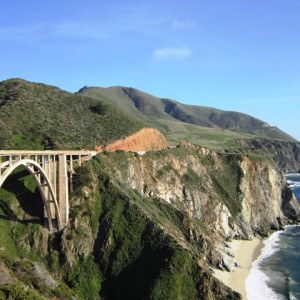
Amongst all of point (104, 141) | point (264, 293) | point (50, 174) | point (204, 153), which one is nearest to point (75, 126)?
point (104, 141)

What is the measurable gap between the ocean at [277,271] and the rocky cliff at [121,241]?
18.5 feet

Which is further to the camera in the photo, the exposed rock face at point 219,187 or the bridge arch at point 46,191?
the exposed rock face at point 219,187

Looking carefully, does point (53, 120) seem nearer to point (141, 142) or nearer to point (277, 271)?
point (141, 142)

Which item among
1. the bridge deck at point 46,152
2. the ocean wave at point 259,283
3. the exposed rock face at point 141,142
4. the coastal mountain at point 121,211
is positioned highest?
the exposed rock face at point 141,142

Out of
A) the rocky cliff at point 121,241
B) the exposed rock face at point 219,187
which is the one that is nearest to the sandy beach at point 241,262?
the rocky cliff at point 121,241

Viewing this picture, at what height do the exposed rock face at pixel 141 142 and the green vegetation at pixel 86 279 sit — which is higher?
the exposed rock face at pixel 141 142

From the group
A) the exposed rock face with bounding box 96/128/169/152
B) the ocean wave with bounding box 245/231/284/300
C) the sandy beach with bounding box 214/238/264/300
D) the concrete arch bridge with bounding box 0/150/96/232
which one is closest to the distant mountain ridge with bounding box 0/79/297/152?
the exposed rock face with bounding box 96/128/169/152

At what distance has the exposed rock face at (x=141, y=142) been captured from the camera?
75594 mm

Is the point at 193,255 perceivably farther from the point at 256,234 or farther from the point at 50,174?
the point at 256,234

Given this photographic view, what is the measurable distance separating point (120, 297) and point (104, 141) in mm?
31205

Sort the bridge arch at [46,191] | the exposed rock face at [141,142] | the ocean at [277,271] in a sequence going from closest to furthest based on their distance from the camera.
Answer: the bridge arch at [46,191]
the ocean at [277,271]
the exposed rock face at [141,142]

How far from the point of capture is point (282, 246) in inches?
3071

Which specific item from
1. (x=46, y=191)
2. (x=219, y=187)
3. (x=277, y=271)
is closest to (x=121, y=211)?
(x=46, y=191)

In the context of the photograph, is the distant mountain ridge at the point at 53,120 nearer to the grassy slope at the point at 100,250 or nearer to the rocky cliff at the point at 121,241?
the rocky cliff at the point at 121,241
